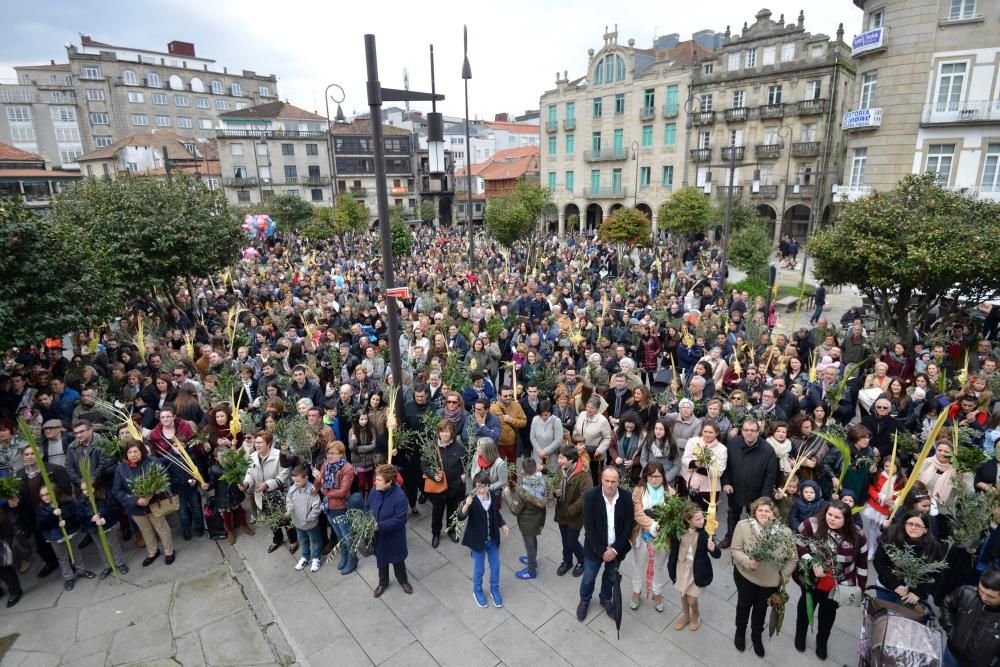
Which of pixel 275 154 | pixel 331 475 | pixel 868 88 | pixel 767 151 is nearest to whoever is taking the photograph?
pixel 331 475

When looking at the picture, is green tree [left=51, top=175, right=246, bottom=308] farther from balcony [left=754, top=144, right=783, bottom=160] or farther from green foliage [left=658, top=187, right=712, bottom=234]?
balcony [left=754, top=144, right=783, bottom=160]

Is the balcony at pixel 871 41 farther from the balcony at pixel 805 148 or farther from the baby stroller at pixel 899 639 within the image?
the baby stroller at pixel 899 639

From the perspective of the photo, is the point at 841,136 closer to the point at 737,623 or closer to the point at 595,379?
the point at 595,379

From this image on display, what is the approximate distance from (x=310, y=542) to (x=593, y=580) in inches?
131

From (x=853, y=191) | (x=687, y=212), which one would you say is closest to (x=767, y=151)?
(x=687, y=212)

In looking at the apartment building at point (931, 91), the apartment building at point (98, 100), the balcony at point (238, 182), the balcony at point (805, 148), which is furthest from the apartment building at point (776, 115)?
the apartment building at point (98, 100)

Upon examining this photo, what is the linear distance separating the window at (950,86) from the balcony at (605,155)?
22.0 m

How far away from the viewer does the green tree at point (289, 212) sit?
4022cm

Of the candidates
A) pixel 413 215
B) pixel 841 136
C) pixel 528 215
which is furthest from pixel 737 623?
pixel 413 215

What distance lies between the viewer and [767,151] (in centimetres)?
3438

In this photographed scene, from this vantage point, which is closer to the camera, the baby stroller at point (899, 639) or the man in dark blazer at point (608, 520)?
the baby stroller at point (899, 639)

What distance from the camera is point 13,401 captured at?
8.34 meters

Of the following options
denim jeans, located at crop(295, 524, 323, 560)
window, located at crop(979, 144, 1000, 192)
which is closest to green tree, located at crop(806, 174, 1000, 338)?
denim jeans, located at crop(295, 524, 323, 560)

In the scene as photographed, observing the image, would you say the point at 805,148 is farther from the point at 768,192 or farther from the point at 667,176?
the point at 667,176
